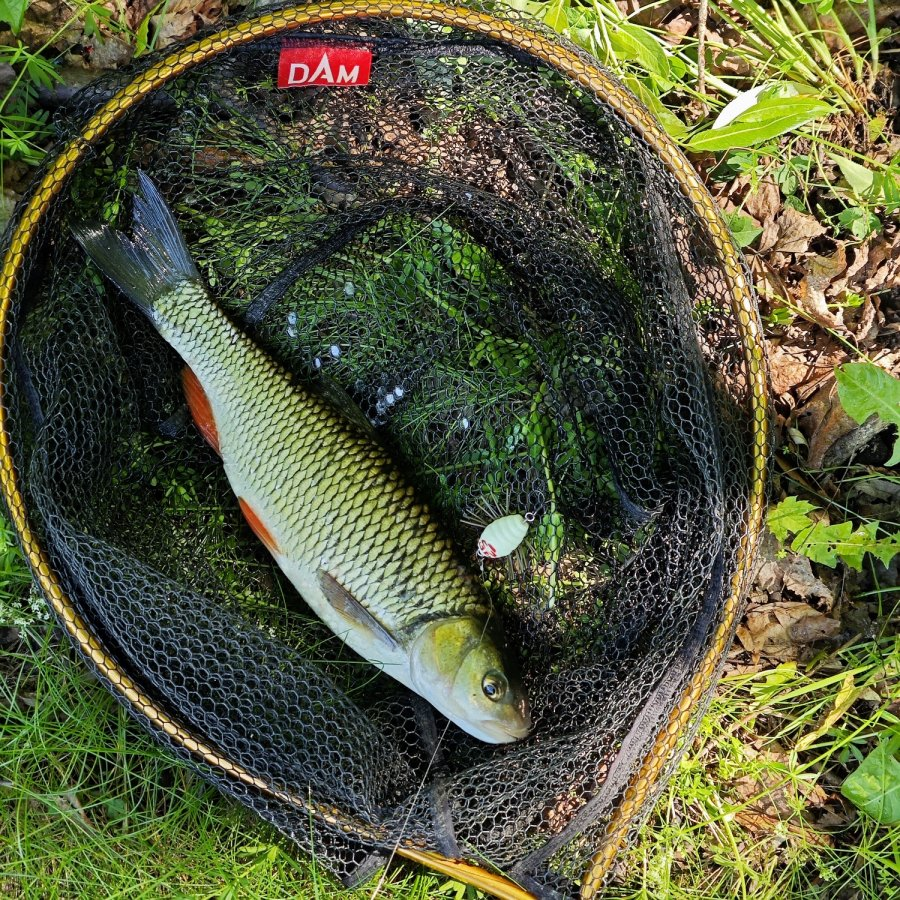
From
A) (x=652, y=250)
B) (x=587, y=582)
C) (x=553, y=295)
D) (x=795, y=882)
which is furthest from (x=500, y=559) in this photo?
(x=795, y=882)

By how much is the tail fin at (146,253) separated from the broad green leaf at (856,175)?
1717 millimetres

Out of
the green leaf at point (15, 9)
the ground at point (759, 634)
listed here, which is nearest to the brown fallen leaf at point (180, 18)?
the ground at point (759, 634)

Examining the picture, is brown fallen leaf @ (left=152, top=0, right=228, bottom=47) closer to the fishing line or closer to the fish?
the fish

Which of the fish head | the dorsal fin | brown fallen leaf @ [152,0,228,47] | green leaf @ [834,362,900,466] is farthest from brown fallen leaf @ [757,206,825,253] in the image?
brown fallen leaf @ [152,0,228,47]

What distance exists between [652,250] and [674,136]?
602 mm

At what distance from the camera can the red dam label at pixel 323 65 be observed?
1.94 m

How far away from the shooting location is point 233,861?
6.89 feet

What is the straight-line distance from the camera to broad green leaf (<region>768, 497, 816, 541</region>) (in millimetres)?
2180

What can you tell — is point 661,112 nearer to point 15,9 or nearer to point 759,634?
point 759,634

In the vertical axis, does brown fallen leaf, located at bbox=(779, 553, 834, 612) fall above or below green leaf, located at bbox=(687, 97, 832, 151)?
below

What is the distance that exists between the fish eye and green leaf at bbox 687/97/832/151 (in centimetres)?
142

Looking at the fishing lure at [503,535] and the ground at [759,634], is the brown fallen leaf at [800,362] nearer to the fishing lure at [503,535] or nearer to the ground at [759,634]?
the ground at [759,634]

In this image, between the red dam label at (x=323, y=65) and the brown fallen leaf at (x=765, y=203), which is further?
the brown fallen leaf at (x=765, y=203)

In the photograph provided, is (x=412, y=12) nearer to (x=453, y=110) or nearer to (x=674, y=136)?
(x=453, y=110)
